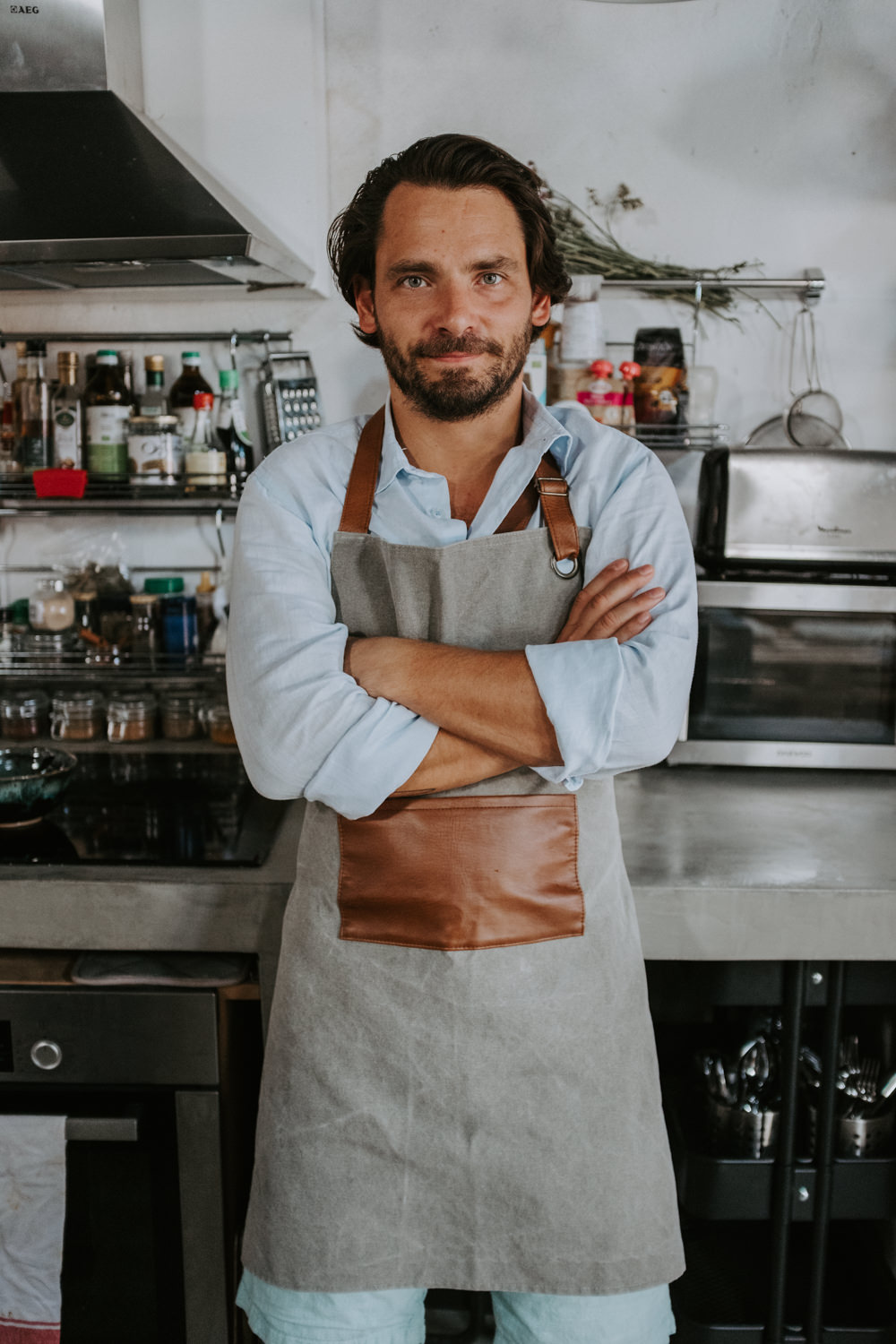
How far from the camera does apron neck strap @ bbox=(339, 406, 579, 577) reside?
3.95 feet

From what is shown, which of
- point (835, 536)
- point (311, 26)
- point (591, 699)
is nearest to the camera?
point (591, 699)

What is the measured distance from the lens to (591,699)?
1088 millimetres

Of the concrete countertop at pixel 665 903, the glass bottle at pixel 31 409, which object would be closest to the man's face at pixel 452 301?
the concrete countertop at pixel 665 903

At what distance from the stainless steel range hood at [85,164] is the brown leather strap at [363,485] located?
489 mm

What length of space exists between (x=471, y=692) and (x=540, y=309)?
1.80ft

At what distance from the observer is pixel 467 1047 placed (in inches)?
46.3

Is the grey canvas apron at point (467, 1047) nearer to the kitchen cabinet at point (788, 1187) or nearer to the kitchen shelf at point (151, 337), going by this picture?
the kitchen cabinet at point (788, 1187)

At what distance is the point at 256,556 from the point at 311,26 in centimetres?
133

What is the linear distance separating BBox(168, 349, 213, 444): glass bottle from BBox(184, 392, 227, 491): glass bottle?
0.06 feet

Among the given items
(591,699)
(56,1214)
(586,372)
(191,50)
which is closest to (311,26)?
(191,50)

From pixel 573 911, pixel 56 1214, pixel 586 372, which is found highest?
pixel 586 372

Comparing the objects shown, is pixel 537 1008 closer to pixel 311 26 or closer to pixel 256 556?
pixel 256 556

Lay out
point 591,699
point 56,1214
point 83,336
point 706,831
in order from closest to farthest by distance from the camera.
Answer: point 591,699, point 56,1214, point 706,831, point 83,336

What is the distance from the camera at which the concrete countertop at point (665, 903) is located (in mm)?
1384
